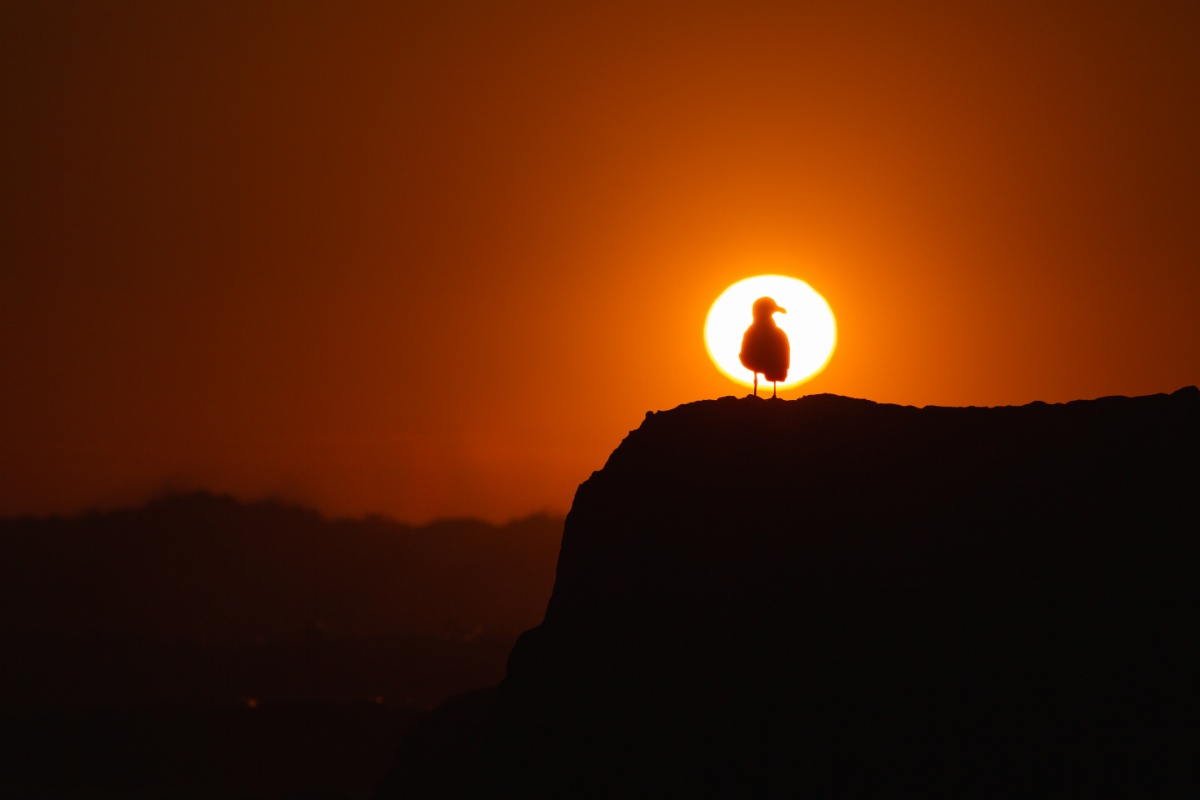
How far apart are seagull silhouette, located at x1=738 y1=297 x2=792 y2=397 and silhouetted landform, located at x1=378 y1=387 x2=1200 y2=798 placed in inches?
179

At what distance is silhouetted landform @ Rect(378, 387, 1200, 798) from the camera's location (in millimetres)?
11742

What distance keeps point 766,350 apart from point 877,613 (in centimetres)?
790

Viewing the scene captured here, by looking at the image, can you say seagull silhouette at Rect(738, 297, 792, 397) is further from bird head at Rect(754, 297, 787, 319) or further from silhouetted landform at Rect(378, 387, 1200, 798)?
silhouetted landform at Rect(378, 387, 1200, 798)

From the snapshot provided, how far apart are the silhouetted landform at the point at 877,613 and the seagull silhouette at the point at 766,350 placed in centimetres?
454

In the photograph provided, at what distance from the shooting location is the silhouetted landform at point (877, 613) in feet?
38.5

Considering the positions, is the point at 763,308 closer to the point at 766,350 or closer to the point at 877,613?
the point at 766,350

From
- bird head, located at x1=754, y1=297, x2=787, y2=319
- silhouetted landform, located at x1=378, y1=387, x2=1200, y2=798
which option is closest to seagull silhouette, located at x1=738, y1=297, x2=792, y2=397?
bird head, located at x1=754, y1=297, x2=787, y2=319

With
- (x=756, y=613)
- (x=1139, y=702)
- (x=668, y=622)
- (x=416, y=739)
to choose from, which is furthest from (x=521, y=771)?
(x=416, y=739)

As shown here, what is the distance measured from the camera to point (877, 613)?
12.7 metres

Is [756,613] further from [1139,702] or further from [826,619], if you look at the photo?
[1139,702]

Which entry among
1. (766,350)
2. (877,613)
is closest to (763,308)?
(766,350)

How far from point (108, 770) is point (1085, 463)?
5700 inches

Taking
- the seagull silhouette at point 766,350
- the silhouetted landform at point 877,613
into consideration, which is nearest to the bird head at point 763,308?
the seagull silhouette at point 766,350

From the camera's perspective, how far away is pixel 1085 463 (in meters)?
13.1
